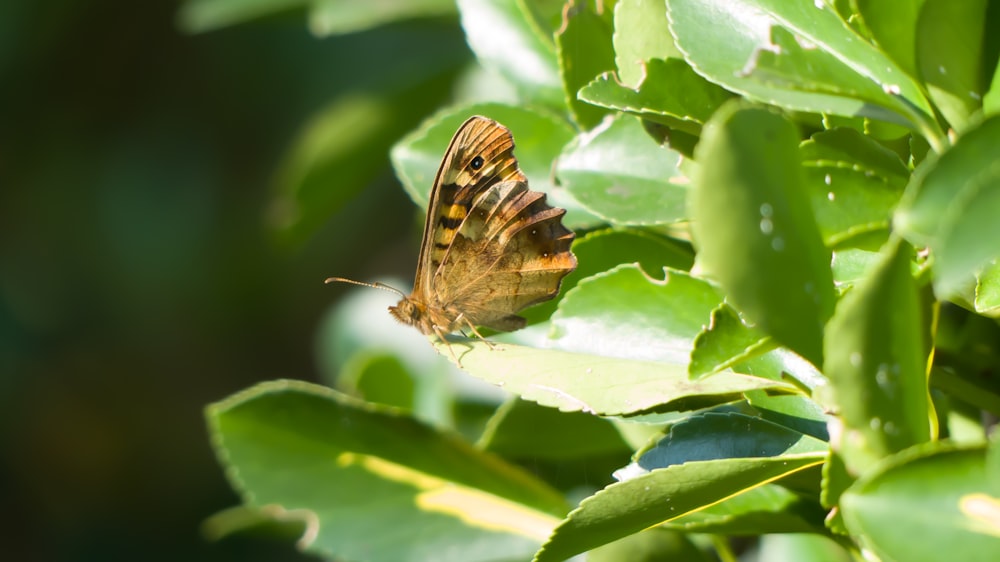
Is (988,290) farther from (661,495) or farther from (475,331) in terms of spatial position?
(475,331)

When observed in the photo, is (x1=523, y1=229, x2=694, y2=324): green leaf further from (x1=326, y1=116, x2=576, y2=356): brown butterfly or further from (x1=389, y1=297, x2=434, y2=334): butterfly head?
(x1=389, y1=297, x2=434, y2=334): butterfly head

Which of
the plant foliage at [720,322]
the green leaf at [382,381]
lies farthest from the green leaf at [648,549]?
the green leaf at [382,381]

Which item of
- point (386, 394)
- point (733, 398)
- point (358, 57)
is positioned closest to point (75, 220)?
point (358, 57)

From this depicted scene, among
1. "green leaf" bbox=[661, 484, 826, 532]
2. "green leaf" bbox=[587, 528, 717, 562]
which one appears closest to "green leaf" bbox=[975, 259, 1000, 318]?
"green leaf" bbox=[661, 484, 826, 532]

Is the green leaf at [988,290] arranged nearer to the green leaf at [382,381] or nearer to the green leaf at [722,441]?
the green leaf at [722,441]

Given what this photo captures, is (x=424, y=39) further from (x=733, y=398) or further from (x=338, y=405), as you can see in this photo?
(x=733, y=398)
